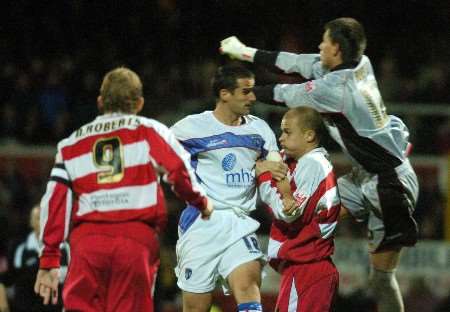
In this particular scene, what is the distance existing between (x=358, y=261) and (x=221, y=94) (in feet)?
17.5

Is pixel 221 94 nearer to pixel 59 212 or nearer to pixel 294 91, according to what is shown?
pixel 294 91

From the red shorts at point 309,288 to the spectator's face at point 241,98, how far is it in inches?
42.5

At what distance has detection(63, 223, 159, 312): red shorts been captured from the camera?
5762 mm

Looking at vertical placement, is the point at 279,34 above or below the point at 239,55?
below

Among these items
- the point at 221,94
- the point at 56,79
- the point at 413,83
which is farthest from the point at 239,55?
the point at 56,79

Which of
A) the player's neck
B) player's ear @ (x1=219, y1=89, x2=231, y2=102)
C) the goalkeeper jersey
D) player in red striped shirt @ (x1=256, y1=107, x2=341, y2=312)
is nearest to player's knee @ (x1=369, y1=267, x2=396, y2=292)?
player in red striped shirt @ (x1=256, y1=107, x2=341, y2=312)

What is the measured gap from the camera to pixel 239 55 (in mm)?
7027

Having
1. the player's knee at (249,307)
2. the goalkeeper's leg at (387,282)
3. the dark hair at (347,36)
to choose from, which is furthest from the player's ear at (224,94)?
the goalkeeper's leg at (387,282)

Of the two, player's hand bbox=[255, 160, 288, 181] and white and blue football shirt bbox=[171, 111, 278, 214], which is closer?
player's hand bbox=[255, 160, 288, 181]

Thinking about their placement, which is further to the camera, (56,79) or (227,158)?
(56,79)

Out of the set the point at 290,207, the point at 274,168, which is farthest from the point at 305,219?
the point at 274,168

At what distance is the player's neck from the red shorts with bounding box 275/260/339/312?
1036 mm

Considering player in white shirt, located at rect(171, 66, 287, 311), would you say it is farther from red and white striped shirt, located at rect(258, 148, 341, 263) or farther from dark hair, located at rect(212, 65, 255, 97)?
red and white striped shirt, located at rect(258, 148, 341, 263)

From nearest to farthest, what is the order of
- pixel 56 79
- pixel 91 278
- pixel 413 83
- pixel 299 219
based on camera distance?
pixel 91 278, pixel 299 219, pixel 413 83, pixel 56 79
